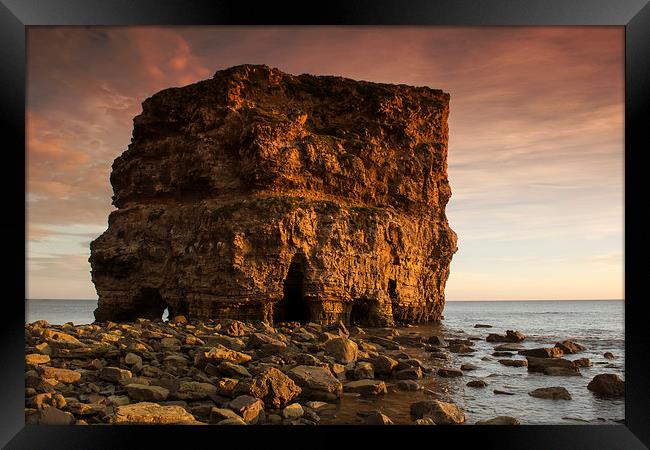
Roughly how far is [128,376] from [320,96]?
27.0 m

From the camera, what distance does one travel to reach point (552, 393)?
1145 cm

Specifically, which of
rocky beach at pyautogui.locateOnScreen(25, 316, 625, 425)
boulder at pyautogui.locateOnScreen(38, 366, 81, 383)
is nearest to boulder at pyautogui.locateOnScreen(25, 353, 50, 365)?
rocky beach at pyautogui.locateOnScreen(25, 316, 625, 425)

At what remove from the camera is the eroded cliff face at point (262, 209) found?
25.4m

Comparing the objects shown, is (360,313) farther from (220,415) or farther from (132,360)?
(220,415)

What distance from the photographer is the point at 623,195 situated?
682cm

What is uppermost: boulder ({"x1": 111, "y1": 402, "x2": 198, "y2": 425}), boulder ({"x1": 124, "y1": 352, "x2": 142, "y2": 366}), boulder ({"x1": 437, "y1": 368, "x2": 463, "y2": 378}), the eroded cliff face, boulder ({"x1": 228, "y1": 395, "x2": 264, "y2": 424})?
the eroded cliff face

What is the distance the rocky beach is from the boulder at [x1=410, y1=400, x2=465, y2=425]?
0.07ft

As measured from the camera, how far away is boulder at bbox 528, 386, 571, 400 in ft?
37.2

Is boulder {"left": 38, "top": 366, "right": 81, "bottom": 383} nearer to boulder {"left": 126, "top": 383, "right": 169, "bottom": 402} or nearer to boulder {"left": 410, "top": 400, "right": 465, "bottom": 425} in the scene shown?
boulder {"left": 126, "top": 383, "right": 169, "bottom": 402}

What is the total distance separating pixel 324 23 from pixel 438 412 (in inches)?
279

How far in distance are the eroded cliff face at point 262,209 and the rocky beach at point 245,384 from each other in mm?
10211

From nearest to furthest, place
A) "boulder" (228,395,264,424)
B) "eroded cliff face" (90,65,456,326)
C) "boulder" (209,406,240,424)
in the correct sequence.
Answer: "boulder" (209,406,240,424), "boulder" (228,395,264,424), "eroded cliff face" (90,65,456,326)
